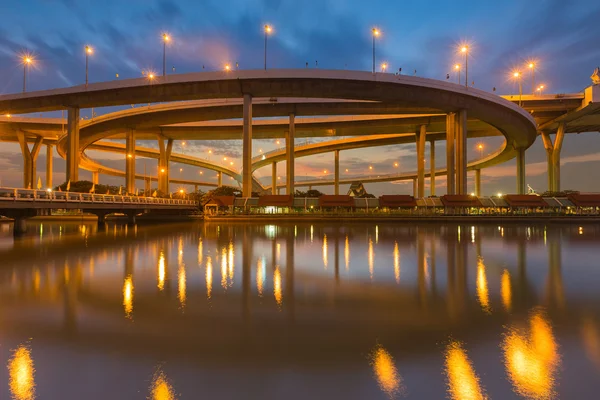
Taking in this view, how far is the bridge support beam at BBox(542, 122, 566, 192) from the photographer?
6562 cm

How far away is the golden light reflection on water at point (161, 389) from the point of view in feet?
12.8

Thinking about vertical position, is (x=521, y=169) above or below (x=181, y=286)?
above

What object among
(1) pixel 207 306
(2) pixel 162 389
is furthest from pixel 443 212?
(2) pixel 162 389

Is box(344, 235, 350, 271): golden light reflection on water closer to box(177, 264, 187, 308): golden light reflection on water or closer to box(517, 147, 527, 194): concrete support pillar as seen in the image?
box(177, 264, 187, 308): golden light reflection on water

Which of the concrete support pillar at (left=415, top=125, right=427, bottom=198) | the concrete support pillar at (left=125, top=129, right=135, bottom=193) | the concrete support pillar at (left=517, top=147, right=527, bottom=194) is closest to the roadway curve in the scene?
the concrete support pillar at (left=125, top=129, right=135, bottom=193)

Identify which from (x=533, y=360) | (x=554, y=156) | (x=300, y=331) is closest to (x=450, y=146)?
(x=554, y=156)

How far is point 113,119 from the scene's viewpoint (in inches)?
2328

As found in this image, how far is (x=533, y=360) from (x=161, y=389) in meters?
4.84

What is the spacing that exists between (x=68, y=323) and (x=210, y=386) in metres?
3.84

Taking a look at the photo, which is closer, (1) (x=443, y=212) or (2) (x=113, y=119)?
(1) (x=443, y=212)

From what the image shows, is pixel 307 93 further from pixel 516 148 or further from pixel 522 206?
pixel 516 148

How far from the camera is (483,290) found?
28.6 feet

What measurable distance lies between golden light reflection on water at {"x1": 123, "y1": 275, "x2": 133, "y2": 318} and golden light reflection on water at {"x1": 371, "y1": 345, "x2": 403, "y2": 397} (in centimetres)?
468

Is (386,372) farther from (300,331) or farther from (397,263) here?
(397,263)
